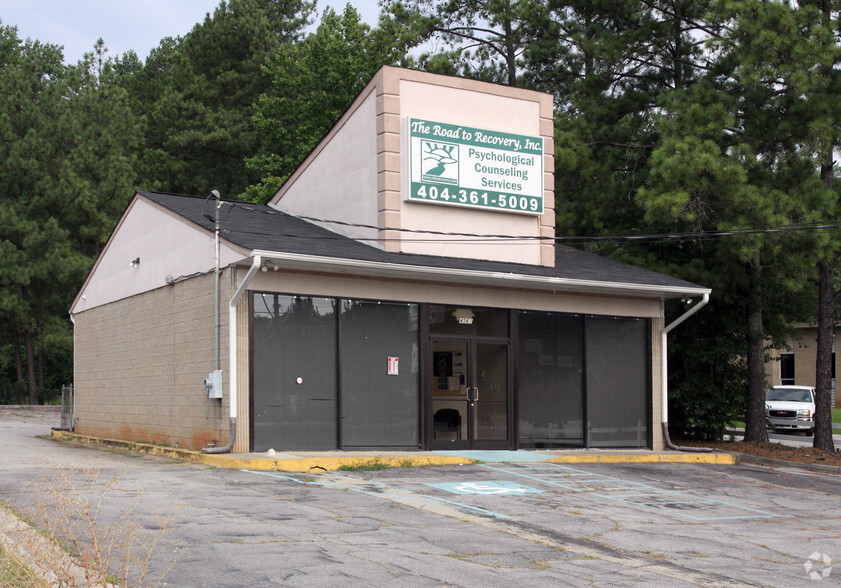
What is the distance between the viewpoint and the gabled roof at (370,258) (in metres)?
16.5

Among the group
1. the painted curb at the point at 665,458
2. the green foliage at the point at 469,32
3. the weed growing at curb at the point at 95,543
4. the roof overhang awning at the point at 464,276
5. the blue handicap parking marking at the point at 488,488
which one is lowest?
the painted curb at the point at 665,458

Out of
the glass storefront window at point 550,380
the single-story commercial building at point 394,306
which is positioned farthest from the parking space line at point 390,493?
the glass storefront window at point 550,380

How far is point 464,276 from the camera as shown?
17844mm

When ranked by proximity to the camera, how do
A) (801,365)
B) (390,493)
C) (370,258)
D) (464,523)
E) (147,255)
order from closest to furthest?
(464,523) < (390,493) < (370,258) < (147,255) < (801,365)

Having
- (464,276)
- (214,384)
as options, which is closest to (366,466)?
(214,384)

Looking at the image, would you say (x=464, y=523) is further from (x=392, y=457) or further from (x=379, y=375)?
(x=379, y=375)

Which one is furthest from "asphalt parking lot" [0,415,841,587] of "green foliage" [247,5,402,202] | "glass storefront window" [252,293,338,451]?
"green foliage" [247,5,402,202]

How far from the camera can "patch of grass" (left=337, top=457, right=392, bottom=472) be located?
15055 millimetres

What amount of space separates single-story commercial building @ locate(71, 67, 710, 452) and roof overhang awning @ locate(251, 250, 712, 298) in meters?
0.06

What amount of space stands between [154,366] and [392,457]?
6466 mm

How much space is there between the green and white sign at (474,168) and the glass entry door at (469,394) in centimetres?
302

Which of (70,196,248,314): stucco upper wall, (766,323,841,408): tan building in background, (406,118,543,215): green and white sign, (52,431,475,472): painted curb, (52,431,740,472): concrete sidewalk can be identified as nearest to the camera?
(52,431,475,472): painted curb

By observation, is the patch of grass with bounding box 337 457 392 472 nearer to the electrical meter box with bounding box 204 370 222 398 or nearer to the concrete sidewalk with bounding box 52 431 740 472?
the concrete sidewalk with bounding box 52 431 740 472

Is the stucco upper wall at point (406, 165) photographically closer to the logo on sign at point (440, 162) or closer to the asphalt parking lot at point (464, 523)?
the logo on sign at point (440, 162)
